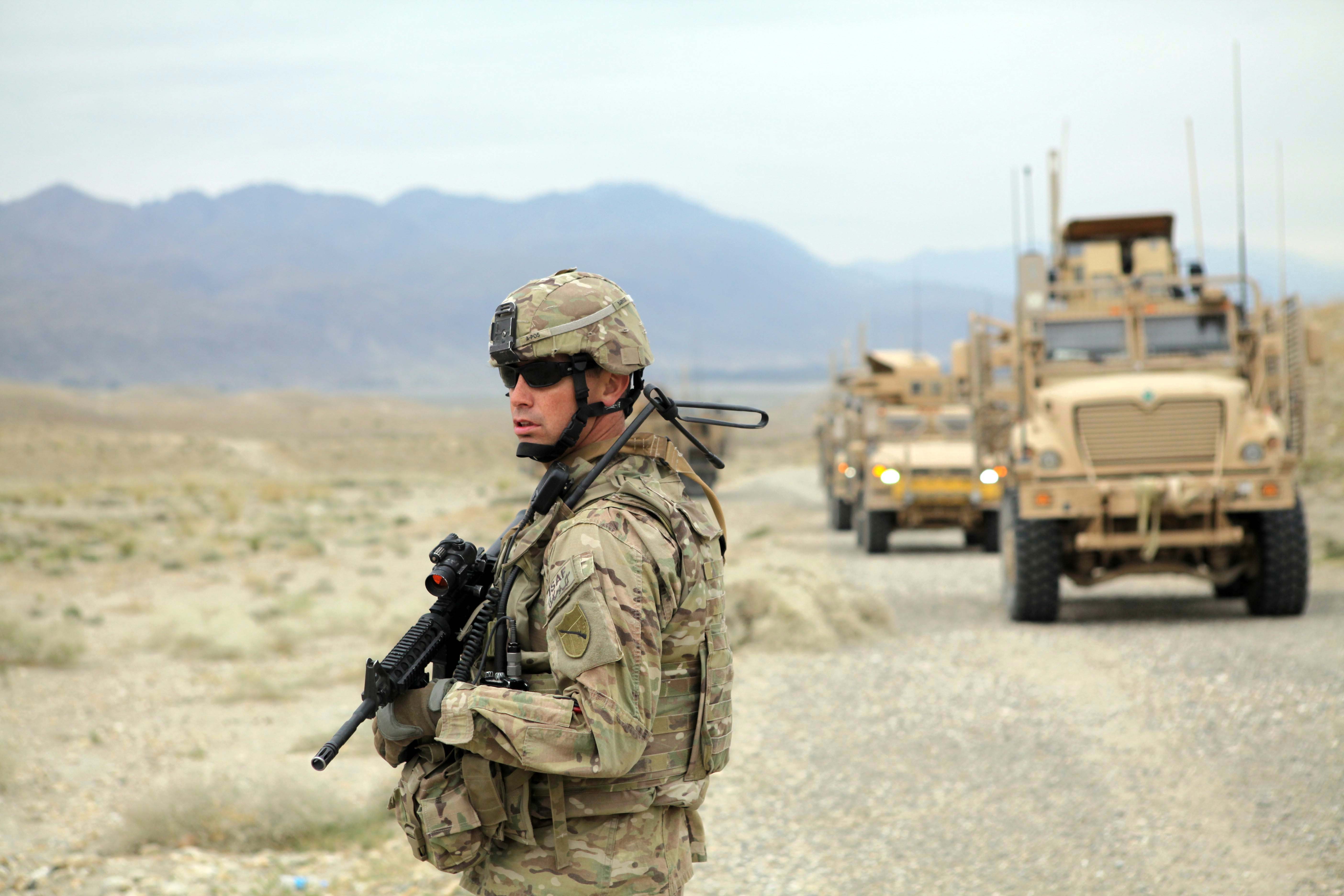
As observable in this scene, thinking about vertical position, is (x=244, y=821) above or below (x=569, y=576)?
below

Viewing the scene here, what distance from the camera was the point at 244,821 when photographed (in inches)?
230

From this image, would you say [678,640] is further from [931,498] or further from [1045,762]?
[931,498]

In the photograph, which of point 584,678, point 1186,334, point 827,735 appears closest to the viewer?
point 584,678

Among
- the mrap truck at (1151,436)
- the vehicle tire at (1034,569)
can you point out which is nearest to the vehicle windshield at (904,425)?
the mrap truck at (1151,436)

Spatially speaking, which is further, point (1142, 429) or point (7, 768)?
point (1142, 429)

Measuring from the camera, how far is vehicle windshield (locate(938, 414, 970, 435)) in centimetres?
1780

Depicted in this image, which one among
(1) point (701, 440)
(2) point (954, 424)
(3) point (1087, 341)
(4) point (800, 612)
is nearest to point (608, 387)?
(4) point (800, 612)

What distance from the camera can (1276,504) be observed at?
934 cm

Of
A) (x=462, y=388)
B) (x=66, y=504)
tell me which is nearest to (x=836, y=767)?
(x=66, y=504)

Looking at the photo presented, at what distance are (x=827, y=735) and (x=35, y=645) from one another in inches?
295

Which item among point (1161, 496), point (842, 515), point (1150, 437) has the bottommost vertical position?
point (842, 515)

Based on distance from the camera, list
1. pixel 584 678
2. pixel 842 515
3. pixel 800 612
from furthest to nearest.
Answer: pixel 842 515 → pixel 800 612 → pixel 584 678

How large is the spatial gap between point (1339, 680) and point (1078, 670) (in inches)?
60.0

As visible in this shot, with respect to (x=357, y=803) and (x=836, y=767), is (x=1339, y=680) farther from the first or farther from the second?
(x=357, y=803)
